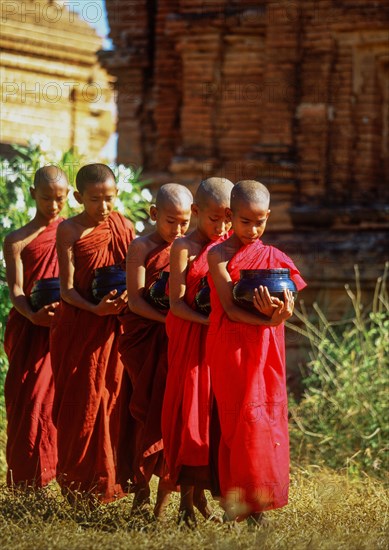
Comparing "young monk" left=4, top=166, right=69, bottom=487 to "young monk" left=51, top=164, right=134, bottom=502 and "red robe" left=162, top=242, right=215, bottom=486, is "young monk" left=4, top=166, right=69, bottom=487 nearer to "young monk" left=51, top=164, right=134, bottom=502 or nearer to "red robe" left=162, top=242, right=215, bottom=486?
"young monk" left=51, top=164, right=134, bottom=502

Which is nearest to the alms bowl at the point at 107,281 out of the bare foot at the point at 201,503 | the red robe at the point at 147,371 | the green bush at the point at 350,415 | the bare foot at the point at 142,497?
the red robe at the point at 147,371

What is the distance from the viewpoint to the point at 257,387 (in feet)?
20.0

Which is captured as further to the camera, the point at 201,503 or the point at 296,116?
the point at 296,116

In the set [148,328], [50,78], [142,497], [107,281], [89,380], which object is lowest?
[142,497]

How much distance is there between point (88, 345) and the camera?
7.05 m

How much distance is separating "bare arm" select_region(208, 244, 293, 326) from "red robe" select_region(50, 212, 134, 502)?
108cm

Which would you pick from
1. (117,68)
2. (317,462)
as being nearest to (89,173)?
(317,462)

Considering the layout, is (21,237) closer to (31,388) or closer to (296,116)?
(31,388)

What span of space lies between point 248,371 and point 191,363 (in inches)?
16.5

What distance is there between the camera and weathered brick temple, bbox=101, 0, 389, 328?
37.0 ft

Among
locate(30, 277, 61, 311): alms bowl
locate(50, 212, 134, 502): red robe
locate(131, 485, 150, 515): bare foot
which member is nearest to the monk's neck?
locate(50, 212, 134, 502): red robe

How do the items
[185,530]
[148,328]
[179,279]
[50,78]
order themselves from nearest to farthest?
[185,530], [179,279], [148,328], [50,78]

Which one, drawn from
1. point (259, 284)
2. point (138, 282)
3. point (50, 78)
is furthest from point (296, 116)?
point (50, 78)

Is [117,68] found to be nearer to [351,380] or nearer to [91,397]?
[351,380]
